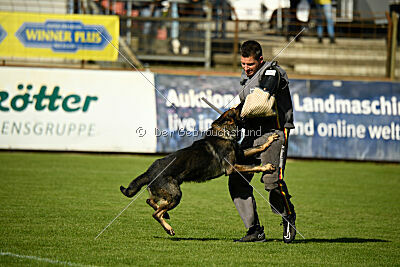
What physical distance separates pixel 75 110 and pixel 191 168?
8.61 m

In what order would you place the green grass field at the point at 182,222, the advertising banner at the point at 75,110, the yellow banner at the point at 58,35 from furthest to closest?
the yellow banner at the point at 58,35, the advertising banner at the point at 75,110, the green grass field at the point at 182,222

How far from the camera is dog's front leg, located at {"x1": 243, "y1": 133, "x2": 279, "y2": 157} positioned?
20.4 feet

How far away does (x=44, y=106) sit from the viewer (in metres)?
Answer: 14.2

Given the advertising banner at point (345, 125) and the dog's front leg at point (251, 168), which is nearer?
the dog's front leg at point (251, 168)

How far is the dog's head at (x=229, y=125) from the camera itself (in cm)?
629

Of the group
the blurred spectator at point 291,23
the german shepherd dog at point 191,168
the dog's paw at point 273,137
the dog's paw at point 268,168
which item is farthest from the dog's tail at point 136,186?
the blurred spectator at point 291,23

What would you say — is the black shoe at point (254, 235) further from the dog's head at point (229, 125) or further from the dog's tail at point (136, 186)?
the dog's tail at point (136, 186)

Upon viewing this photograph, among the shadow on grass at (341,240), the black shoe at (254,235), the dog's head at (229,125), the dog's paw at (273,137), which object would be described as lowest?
the shadow on grass at (341,240)

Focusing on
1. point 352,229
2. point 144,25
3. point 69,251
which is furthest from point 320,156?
point 69,251

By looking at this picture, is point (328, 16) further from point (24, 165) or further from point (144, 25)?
point (24, 165)

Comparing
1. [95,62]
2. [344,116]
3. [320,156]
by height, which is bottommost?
[320,156]

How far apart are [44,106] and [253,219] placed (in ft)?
29.3

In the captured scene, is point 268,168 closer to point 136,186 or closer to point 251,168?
point 251,168

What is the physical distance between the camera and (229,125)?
6320 mm
